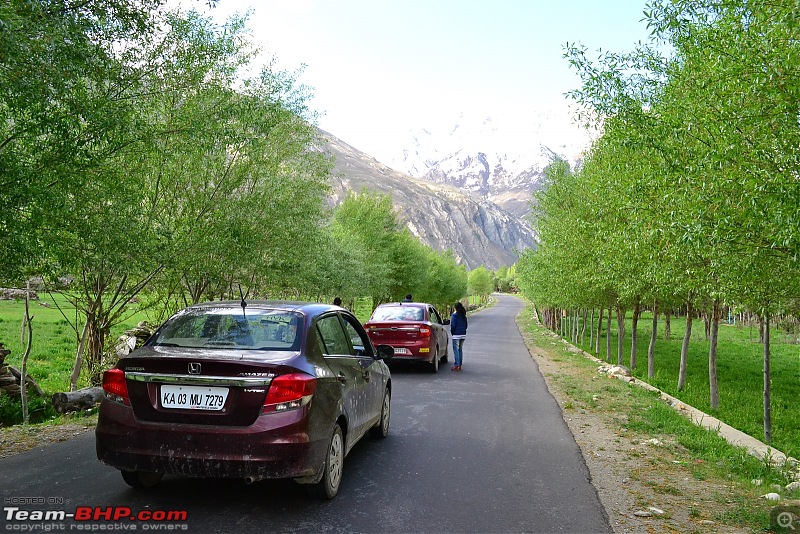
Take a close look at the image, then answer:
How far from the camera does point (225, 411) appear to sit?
418cm

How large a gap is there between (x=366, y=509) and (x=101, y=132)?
4743 mm

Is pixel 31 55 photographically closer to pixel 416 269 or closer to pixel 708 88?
pixel 708 88

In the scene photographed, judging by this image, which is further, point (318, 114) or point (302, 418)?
point (318, 114)

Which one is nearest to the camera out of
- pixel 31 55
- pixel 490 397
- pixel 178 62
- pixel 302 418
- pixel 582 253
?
pixel 302 418

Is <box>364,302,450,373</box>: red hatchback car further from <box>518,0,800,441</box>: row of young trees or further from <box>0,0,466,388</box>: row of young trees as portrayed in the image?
<box>518,0,800,441</box>: row of young trees

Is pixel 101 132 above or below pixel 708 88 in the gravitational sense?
below

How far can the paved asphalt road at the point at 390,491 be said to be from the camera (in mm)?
4167

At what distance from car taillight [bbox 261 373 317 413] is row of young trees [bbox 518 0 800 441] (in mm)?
4810

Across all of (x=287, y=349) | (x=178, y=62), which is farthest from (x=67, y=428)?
(x=178, y=62)

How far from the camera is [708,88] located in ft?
23.2

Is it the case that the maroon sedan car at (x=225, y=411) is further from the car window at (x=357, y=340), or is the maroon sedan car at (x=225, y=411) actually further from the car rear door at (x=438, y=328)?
the car rear door at (x=438, y=328)

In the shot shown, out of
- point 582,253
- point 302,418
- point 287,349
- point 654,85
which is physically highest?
point 654,85

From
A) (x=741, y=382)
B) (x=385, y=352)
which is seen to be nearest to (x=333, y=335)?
(x=385, y=352)

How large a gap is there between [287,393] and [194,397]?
0.70 m
